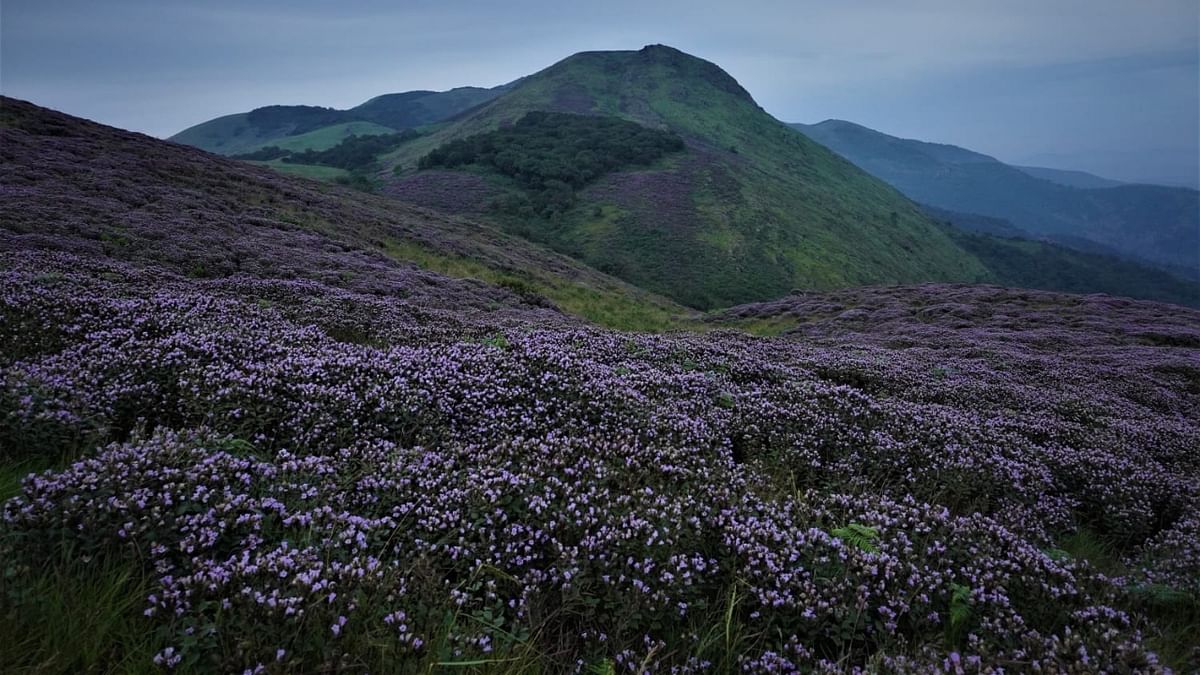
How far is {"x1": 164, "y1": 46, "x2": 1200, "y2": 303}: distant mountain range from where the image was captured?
3438 inches

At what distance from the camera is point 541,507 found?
13.5ft

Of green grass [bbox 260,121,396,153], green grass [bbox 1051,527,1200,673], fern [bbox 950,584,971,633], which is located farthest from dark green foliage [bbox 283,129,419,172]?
green grass [bbox 1051,527,1200,673]

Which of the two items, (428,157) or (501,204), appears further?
(428,157)

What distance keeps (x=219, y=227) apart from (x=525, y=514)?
2616 cm

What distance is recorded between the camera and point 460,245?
150 ft

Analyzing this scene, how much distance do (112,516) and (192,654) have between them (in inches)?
53.0

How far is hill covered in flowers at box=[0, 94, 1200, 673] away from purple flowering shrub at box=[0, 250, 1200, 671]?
0.03 m

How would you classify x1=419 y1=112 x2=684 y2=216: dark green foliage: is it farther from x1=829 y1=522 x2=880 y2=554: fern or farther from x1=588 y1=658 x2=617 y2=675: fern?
x1=588 y1=658 x2=617 y2=675: fern

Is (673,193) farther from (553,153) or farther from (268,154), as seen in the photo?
(268,154)

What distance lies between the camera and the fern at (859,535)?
4.30 m

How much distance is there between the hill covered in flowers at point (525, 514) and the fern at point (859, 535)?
0.10 feet

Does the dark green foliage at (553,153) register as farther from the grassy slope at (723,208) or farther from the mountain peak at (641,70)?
the mountain peak at (641,70)

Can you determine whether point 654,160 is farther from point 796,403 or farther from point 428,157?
point 796,403

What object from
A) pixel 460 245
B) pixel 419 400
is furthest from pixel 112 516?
pixel 460 245
